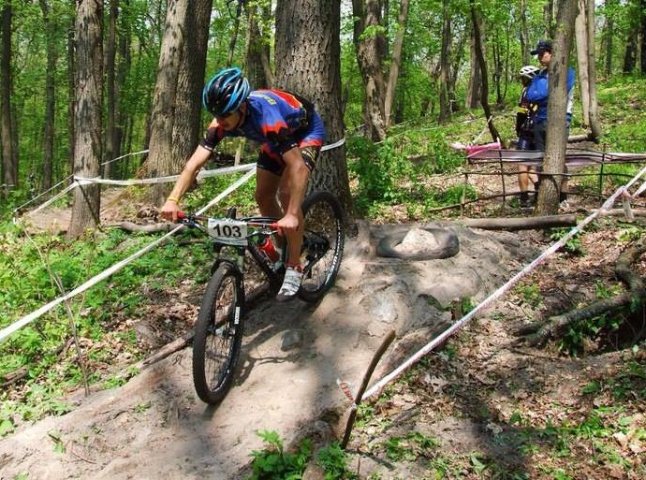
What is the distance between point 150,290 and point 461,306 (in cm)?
338

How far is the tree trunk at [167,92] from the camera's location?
10.1m

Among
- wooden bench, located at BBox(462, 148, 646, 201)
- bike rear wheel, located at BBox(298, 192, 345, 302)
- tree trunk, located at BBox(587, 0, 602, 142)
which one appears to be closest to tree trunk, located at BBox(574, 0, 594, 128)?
tree trunk, located at BBox(587, 0, 602, 142)

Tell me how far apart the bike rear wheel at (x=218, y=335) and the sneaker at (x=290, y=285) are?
379 mm

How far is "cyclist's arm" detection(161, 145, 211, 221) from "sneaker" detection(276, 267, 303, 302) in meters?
1.03

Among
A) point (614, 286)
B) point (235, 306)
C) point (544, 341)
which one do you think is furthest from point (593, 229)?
point (235, 306)

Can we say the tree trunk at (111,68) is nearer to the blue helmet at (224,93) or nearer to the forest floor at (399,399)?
the forest floor at (399,399)

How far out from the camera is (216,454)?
376 centimetres

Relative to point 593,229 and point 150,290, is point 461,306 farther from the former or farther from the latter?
point 150,290

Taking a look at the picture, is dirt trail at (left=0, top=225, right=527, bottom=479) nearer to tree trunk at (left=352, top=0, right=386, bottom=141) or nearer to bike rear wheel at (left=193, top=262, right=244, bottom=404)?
bike rear wheel at (left=193, top=262, right=244, bottom=404)

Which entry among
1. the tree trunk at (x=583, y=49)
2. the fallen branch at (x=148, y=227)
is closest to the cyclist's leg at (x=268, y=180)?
the fallen branch at (x=148, y=227)

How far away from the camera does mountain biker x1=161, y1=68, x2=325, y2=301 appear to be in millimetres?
4000

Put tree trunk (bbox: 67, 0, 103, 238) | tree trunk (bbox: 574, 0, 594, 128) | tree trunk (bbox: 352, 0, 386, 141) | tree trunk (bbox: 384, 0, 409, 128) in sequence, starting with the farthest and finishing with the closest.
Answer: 1. tree trunk (bbox: 384, 0, 409, 128)
2. tree trunk (bbox: 352, 0, 386, 141)
3. tree trunk (bbox: 574, 0, 594, 128)
4. tree trunk (bbox: 67, 0, 103, 238)

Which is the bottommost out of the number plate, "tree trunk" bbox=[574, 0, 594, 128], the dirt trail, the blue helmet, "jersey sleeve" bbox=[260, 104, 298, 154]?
the dirt trail

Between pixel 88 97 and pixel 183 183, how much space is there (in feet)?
16.1
